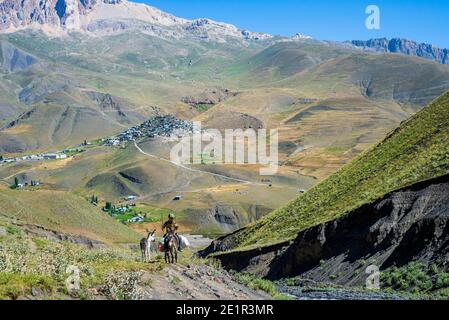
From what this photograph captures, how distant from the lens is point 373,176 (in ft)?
199

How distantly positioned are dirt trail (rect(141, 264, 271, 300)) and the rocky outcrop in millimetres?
14555

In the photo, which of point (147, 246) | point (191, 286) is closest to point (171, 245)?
point (191, 286)

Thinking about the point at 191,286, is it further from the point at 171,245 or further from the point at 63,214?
the point at 63,214

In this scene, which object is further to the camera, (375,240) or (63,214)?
(63,214)

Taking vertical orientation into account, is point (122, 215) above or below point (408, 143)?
below

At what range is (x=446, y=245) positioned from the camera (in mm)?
35312

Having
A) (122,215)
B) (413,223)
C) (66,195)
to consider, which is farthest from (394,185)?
(122,215)

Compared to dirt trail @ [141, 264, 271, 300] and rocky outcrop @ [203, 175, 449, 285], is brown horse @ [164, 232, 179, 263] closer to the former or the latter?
dirt trail @ [141, 264, 271, 300]

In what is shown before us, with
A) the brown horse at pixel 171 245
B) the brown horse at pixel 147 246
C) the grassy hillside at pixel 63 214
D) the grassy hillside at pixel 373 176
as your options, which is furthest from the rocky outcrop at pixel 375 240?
the grassy hillside at pixel 63 214

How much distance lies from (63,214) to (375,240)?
159 feet

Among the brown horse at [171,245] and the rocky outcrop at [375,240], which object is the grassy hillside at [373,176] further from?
the brown horse at [171,245]
